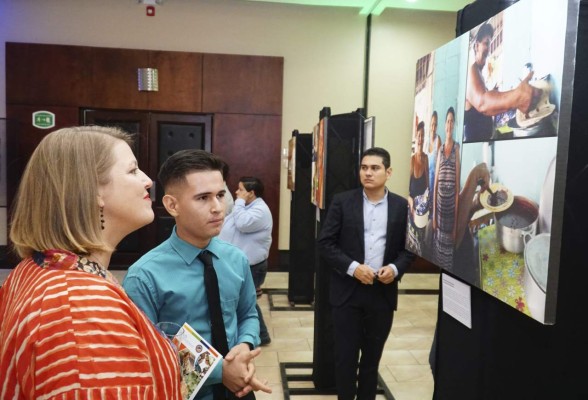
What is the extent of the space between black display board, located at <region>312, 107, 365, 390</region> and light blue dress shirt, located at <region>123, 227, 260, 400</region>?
1640mm

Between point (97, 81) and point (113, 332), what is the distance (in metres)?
6.66

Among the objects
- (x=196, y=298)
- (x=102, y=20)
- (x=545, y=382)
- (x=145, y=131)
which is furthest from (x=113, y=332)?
(x=102, y=20)

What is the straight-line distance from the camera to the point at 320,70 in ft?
23.7

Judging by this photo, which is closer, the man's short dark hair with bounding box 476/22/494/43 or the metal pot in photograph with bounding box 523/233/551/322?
the metal pot in photograph with bounding box 523/233/551/322

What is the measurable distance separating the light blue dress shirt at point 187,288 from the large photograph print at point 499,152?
677 millimetres

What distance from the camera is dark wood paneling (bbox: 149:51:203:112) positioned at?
6.86 m

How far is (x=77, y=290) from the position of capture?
845 mm

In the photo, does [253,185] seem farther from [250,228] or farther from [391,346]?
[391,346]

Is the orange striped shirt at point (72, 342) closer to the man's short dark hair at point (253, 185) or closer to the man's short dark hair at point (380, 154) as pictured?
the man's short dark hair at point (380, 154)

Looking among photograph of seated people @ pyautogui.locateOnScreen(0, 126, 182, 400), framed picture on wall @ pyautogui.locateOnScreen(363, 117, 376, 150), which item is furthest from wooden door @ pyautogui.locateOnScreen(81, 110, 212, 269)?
photograph of seated people @ pyautogui.locateOnScreen(0, 126, 182, 400)

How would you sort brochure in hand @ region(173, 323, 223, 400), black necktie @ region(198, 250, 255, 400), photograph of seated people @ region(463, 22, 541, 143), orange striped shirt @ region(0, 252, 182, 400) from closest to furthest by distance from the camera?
orange striped shirt @ region(0, 252, 182, 400)
photograph of seated people @ region(463, 22, 541, 143)
brochure in hand @ region(173, 323, 223, 400)
black necktie @ region(198, 250, 255, 400)

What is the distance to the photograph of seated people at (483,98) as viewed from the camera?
3.55 ft

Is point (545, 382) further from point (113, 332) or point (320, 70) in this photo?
point (320, 70)

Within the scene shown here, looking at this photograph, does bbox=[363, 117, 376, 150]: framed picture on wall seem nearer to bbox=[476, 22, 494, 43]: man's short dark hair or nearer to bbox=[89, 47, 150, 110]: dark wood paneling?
bbox=[476, 22, 494, 43]: man's short dark hair
